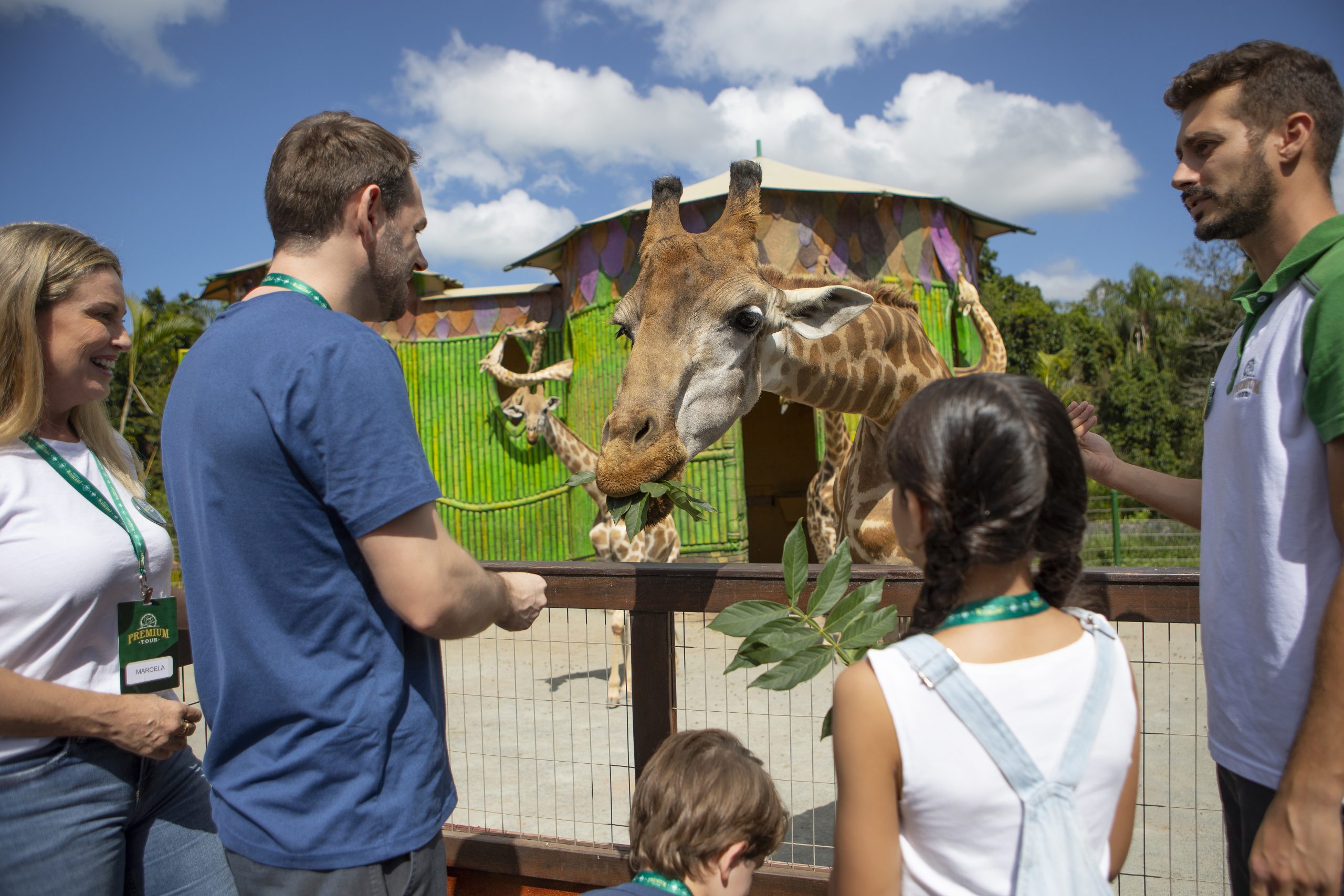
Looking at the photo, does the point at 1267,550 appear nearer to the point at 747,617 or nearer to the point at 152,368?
the point at 747,617

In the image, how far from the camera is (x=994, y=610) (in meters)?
1.33

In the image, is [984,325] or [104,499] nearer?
A: [104,499]

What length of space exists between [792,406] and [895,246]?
12.0 feet

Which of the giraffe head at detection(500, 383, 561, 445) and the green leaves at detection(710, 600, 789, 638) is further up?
the giraffe head at detection(500, 383, 561, 445)

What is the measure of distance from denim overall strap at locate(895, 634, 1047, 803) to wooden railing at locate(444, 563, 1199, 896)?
1.00 metres

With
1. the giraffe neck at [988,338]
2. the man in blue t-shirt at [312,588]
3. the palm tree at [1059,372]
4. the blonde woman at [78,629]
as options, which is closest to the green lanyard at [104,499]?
the blonde woman at [78,629]

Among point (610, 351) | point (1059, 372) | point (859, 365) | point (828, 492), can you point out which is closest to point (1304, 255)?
point (859, 365)

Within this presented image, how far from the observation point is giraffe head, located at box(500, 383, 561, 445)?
974 centimetres

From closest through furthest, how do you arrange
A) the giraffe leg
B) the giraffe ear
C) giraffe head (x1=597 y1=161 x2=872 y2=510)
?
giraffe head (x1=597 y1=161 x2=872 y2=510) < the giraffe ear < the giraffe leg

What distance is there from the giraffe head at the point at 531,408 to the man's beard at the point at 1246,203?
8.14m

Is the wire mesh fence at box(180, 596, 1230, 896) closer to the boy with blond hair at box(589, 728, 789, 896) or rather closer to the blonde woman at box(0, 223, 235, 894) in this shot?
the blonde woman at box(0, 223, 235, 894)

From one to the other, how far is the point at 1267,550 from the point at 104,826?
232 centimetres

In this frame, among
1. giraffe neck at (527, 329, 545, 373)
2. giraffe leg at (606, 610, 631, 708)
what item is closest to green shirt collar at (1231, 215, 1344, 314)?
giraffe leg at (606, 610, 631, 708)

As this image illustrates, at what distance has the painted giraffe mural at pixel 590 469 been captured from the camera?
6852mm
